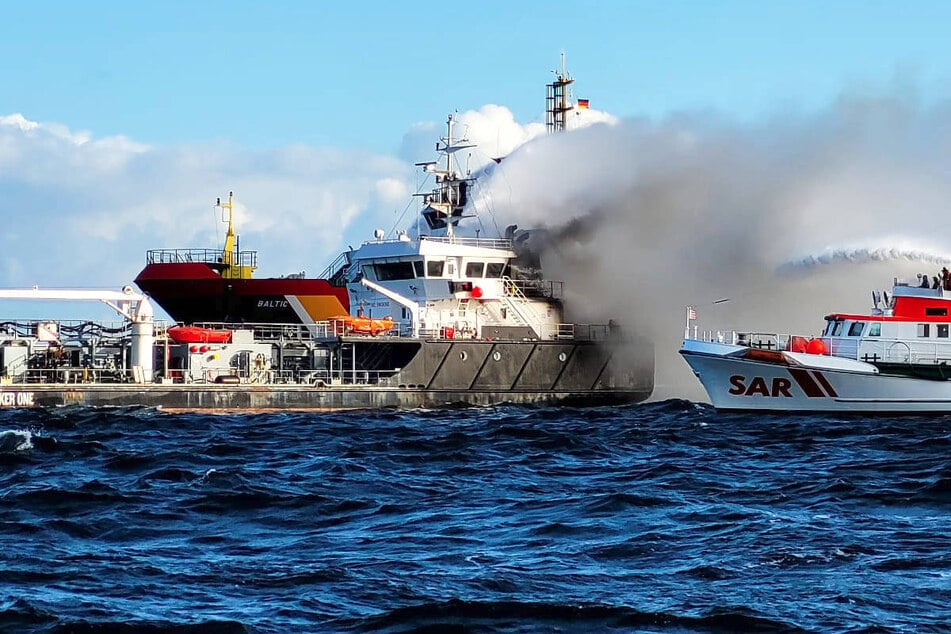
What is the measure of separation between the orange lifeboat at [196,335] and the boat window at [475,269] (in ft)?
33.6

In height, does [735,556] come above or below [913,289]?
below

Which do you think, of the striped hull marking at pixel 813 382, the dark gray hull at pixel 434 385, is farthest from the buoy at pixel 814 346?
the dark gray hull at pixel 434 385

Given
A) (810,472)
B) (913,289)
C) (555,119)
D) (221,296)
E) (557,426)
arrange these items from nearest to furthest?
(810,472) < (557,426) < (913,289) < (221,296) < (555,119)

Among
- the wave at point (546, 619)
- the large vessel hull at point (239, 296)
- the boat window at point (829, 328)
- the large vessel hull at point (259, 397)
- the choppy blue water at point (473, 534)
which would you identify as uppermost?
the large vessel hull at point (239, 296)

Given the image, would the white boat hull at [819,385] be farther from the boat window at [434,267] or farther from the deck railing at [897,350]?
the boat window at [434,267]

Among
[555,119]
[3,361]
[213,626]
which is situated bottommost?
[213,626]

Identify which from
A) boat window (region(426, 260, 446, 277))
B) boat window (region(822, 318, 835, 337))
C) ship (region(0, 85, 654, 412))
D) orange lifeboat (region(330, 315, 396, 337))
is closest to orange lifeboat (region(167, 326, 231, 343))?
ship (region(0, 85, 654, 412))

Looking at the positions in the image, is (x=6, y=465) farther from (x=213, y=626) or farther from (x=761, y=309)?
(x=761, y=309)

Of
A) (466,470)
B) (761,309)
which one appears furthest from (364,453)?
(761,309)

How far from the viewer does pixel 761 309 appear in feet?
171

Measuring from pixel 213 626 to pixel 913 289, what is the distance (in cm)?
3294

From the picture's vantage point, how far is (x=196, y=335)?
45438mm

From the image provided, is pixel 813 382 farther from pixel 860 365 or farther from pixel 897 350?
pixel 897 350

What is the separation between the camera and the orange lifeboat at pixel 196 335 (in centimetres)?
4534
